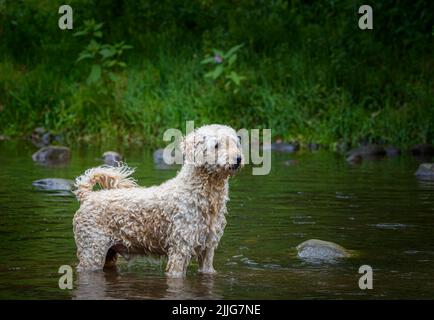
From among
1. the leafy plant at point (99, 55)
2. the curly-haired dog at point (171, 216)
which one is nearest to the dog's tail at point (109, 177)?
the curly-haired dog at point (171, 216)

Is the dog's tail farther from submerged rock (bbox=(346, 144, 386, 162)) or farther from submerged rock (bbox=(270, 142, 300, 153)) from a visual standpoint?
submerged rock (bbox=(270, 142, 300, 153))

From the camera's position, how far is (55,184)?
14750 mm

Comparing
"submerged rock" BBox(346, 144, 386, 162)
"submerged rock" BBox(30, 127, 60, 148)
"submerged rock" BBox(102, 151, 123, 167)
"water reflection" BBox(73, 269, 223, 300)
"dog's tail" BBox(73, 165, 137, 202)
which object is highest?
"submerged rock" BBox(30, 127, 60, 148)

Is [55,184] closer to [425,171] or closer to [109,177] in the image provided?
[109,177]

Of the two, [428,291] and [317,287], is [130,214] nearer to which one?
[317,287]

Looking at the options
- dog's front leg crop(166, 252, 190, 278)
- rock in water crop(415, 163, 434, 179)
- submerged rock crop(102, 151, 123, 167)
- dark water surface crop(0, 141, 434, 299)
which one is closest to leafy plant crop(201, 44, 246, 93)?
submerged rock crop(102, 151, 123, 167)

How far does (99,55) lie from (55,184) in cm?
927

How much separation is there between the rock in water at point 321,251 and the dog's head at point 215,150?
1881 mm

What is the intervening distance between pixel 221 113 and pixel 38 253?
36.5ft

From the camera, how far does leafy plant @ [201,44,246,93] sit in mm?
21062

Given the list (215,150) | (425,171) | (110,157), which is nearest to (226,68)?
(110,157)

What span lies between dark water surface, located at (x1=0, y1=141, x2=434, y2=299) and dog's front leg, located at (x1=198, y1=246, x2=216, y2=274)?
13cm

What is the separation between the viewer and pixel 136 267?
31.7 ft

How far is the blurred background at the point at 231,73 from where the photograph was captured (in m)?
20.5
